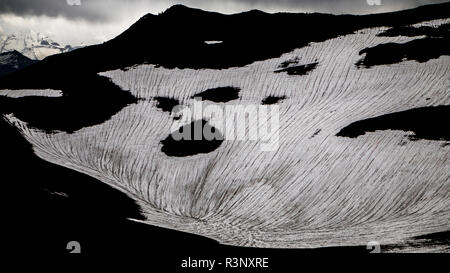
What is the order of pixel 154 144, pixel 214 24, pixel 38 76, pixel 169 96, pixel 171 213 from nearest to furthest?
pixel 171 213, pixel 154 144, pixel 169 96, pixel 38 76, pixel 214 24

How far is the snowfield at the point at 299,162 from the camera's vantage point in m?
31.2

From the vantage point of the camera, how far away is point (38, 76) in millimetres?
70812

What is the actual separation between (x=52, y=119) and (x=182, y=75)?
2267 centimetres

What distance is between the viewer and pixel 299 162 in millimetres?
40000

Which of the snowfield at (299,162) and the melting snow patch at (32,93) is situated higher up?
the melting snow patch at (32,93)

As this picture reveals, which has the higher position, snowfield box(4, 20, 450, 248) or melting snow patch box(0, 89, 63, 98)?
melting snow patch box(0, 89, 63, 98)

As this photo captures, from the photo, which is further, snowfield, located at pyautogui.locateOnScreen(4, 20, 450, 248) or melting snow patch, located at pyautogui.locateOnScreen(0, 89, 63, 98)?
melting snow patch, located at pyautogui.locateOnScreen(0, 89, 63, 98)

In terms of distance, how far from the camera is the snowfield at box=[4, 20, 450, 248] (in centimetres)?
3119

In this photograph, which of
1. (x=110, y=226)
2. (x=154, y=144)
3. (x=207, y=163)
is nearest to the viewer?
(x=110, y=226)

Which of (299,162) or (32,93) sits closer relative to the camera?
(299,162)

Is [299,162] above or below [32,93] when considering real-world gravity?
below

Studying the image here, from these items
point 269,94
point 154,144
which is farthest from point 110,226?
point 269,94

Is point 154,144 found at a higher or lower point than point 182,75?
lower
